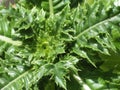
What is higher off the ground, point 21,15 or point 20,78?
point 21,15

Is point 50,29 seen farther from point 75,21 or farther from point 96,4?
point 96,4

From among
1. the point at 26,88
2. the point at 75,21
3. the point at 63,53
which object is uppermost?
the point at 75,21

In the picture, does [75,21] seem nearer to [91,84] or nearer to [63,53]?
[63,53]

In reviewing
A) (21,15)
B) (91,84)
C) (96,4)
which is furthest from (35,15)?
(91,84)

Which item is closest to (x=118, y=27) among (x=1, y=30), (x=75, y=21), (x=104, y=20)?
(x=104, y=20)

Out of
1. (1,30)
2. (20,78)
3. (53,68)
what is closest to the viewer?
(53,68)

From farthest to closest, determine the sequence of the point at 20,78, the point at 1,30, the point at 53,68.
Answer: the point at 1,30, the point at 20,78, the point at 53,68

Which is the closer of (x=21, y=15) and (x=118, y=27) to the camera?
(x=118, y=27)
